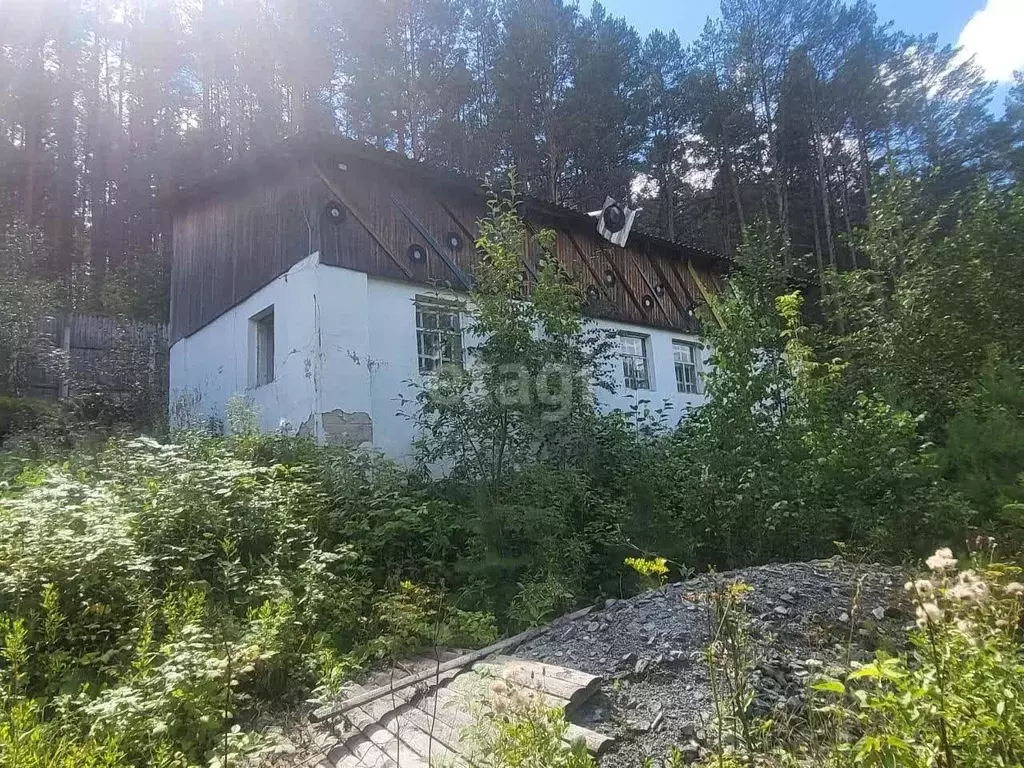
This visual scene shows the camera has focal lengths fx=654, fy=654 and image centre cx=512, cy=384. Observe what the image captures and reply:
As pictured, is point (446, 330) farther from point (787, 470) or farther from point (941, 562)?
point (941, 562)

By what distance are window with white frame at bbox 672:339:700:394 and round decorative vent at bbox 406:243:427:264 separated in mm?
6333

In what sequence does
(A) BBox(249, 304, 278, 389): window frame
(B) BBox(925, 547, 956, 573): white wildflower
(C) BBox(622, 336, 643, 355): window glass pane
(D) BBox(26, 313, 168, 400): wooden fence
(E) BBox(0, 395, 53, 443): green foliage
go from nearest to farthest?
(B) BBox(925, 547, 956, 573): white wildflower < (E) BBox(0, 395, 53, 443): green foliage < (A) BBox(249, 304, 278, 389): window frame < (D) BBox(26, 313, 168, 400): wooden fence < (C) BBox(622, 336, 643, 355): window glass pane

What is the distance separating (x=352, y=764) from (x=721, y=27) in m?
27.3

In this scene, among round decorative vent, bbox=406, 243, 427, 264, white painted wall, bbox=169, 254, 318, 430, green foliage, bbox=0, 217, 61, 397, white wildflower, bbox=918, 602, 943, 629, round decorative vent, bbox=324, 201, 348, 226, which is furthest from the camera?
green foliage, bbox=0, 217, 61, 397

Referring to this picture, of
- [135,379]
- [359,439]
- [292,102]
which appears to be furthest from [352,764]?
[292,102]

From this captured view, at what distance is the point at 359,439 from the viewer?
343 inches

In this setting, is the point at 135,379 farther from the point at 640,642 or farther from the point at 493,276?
the point at 640,642

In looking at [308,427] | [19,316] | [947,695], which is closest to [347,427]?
[308,427]

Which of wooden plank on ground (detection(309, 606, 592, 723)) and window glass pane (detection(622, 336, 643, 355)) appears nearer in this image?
wooden plank on ground (detection(309, 606, 592, 723))

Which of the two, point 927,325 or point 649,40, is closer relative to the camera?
point 927,325

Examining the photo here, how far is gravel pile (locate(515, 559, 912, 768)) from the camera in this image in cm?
277

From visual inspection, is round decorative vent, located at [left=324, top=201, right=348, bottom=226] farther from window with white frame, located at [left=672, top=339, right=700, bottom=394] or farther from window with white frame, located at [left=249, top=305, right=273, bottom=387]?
window with white frame, located at [left=672, top=339, right=700, bottom=394]

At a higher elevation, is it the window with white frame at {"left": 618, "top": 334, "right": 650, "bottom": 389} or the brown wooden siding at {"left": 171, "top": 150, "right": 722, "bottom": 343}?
the brown wooden siding at {"left": 171, "top": 150, "right": 722, "bottom": 343}

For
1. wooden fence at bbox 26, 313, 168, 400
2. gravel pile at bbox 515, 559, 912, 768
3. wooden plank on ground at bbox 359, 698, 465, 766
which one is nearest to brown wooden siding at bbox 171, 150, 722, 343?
wooden fence at bbox 26, 313, 168, 400
